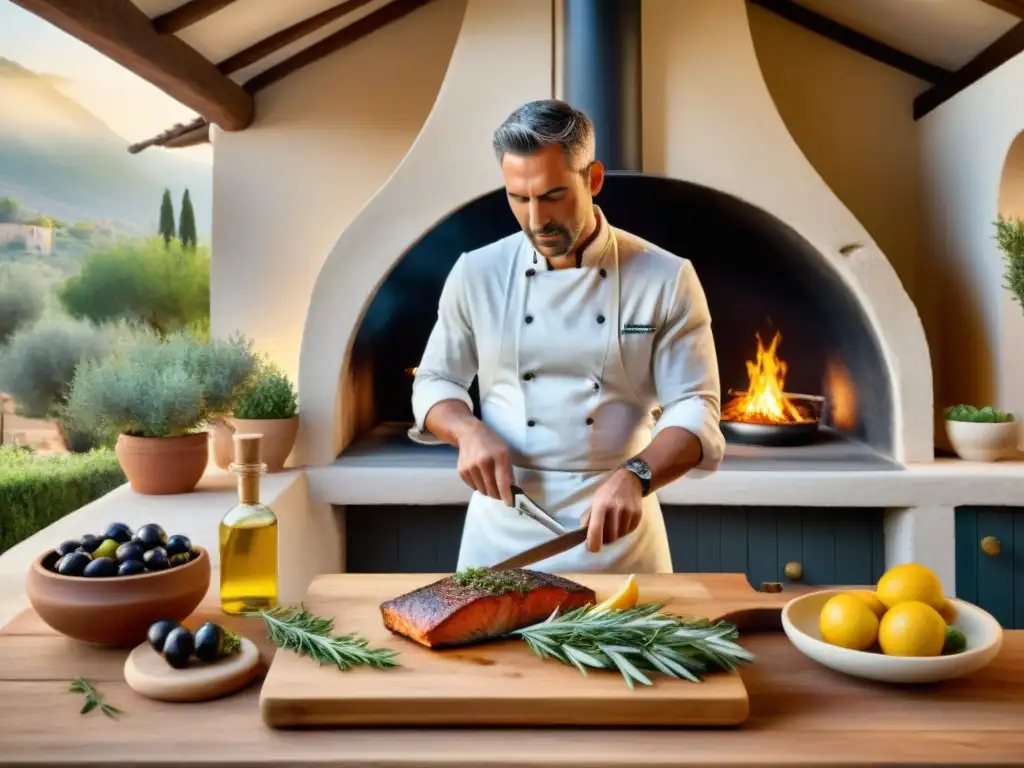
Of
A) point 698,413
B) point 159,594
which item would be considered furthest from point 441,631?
point 698,413

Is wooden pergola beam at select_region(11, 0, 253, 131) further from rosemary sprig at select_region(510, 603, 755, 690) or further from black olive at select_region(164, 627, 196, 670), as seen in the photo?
rosemary sprig at select_region(510, 603, 755, 690)

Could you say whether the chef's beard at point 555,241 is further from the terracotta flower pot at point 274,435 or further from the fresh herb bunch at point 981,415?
the fresh herb bunch at point 981,415

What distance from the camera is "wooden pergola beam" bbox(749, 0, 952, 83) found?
3936 millimetres

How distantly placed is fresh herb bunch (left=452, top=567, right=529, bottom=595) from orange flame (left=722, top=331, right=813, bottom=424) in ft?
7.82

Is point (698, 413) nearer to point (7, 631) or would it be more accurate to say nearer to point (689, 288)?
point (689, 288)

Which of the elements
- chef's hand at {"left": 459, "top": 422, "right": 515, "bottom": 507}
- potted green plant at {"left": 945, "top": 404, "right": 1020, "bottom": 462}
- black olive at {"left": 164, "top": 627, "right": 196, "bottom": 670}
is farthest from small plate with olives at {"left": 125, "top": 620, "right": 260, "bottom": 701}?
potted green plant at {"left": 945, "top": 404, "right": 1020, "bottom": 462}

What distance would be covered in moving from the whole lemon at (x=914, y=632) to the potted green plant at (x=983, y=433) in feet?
7.58

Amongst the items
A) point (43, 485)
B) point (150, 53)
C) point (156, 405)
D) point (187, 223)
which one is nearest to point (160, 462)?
point (156, 405)

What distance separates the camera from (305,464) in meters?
3.22

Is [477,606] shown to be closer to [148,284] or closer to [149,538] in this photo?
[149,538]

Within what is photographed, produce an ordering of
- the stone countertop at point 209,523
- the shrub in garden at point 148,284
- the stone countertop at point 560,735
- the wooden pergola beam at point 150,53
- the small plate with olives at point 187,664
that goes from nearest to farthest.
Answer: the stone countertop at point 560,735, the small plate with olives at point 187,664, the stone countertop at point 209,523, the wooden pergola beam at point 150,53, the shrub in garden at point 148,284

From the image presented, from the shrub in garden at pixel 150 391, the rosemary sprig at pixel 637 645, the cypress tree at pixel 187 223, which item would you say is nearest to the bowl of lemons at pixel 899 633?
the rosemary sprig at pixel 637 645

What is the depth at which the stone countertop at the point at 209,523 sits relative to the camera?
215cm

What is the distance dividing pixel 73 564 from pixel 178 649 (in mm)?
215
